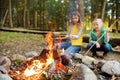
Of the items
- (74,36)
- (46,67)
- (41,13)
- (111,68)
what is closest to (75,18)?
(74,36)

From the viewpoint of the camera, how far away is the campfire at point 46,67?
557cm

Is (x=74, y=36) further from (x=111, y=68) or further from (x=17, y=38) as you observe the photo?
(x=17, y=38)

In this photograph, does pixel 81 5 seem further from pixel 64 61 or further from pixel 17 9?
pixel 17 9

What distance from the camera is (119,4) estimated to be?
24.1 m

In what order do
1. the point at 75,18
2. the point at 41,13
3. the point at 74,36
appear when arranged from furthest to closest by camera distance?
the point at 41,13, the point at 74,36, the point at 75,18

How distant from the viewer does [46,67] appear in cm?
584

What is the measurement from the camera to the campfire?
5.57m

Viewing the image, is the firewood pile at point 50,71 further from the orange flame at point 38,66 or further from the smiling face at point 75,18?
the smiling face at point 75,18

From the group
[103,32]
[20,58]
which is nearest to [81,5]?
[103,32]

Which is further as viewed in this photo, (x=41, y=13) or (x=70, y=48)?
(x=41, y=13)

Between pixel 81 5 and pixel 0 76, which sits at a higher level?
pixel 81 5

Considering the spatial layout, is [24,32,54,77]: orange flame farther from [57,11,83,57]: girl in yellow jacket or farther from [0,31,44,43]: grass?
[0,31,44,43]: grass

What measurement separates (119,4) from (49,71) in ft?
63.9

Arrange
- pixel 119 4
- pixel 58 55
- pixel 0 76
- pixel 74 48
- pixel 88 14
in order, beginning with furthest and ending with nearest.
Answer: pixel 88 14
pixel 119 4
pixel 74 48
pixel 58 55
pixel 0 76
